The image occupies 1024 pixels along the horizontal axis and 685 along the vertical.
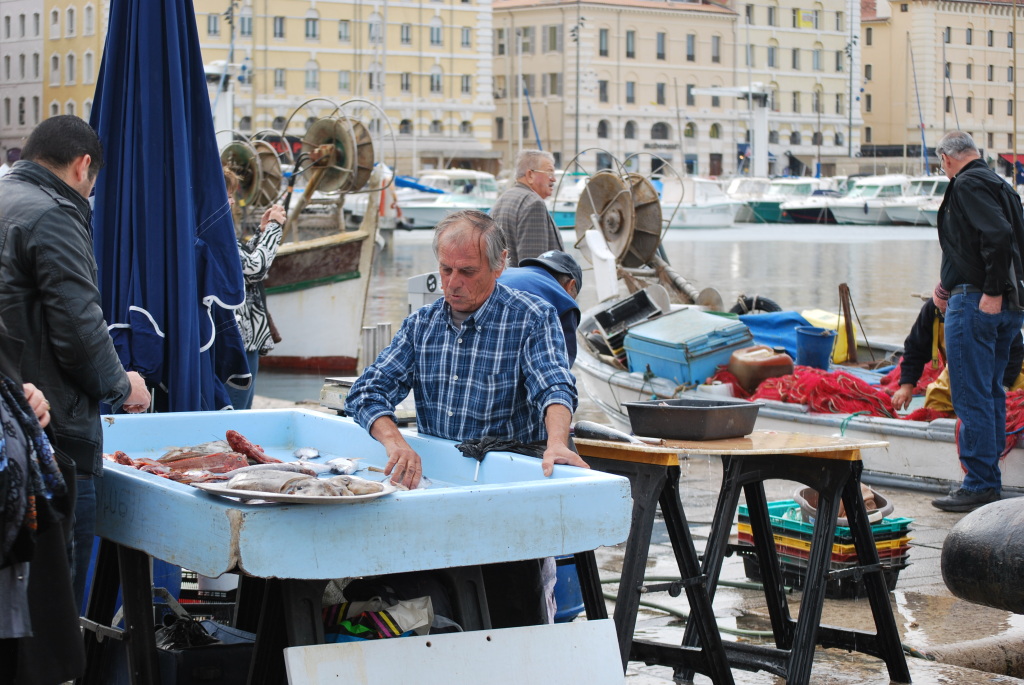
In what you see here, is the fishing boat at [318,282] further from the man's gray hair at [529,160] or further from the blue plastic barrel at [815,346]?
the man's gray hair at [529,160]

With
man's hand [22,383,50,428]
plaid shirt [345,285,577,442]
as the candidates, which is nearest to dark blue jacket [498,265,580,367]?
plaid shirt [345,285,577,442]

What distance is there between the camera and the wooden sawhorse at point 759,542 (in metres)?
4.23

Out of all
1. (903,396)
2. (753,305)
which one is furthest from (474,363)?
(753,305)

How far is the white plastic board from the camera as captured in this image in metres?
3.04

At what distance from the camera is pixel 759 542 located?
4879 mm

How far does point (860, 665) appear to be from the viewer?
486 cm

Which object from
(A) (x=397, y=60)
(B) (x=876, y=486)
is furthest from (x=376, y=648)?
(A) (x=397, y=60)

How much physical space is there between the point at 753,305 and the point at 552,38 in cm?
7432

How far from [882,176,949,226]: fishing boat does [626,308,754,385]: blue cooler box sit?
49.2 meters

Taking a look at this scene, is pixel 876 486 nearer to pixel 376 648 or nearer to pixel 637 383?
pixel 637 383

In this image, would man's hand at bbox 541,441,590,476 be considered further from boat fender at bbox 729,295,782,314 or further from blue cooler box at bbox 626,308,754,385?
boat fender at bbox 729,295,782,314

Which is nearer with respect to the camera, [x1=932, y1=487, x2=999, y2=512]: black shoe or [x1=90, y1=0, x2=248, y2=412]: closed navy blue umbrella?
[x1=90, y1=0, x2=248, y2=412]: closed navy blue umbrella

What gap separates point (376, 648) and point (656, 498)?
1374 millimetres

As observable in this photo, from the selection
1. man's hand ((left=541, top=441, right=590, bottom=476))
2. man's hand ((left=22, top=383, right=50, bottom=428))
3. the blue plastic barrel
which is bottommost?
Answer: the blue plastic barrel
